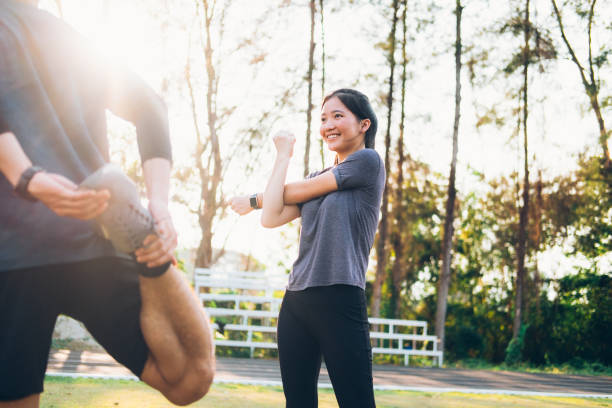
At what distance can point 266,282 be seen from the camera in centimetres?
1368

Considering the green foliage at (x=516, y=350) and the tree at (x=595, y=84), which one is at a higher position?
the tree at (x=595, y=84)

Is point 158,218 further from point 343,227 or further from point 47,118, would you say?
point 343,227

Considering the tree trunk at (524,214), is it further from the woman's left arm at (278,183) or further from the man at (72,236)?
the man at (72,236)

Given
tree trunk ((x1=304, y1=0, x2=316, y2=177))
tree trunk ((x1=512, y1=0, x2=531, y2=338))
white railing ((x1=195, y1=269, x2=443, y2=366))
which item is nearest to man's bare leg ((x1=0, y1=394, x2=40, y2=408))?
white railing ((x1=195, y1=269, x2=443, y2=366))

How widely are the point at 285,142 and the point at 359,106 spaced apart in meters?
0.38

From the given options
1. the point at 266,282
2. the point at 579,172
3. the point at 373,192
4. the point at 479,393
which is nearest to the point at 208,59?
the point at 266,282

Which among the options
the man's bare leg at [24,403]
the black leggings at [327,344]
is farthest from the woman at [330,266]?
the man's bare leg at [24,403]

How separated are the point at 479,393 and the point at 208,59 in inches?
455

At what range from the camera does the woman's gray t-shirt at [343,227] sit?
2225mm

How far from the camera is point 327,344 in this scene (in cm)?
218

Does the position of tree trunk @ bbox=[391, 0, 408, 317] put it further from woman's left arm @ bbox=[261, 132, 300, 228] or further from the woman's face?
woman's left arm @ bbox=[261, 132, 300, 228]

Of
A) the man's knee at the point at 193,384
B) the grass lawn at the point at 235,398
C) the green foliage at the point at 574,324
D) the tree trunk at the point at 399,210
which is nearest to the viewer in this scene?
the man's knee at the point at 193,384

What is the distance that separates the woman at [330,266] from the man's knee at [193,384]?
29.1 inches

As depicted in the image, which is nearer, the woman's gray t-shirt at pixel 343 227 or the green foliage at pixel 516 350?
the woman's gray t-shirt at pixel 343 227
